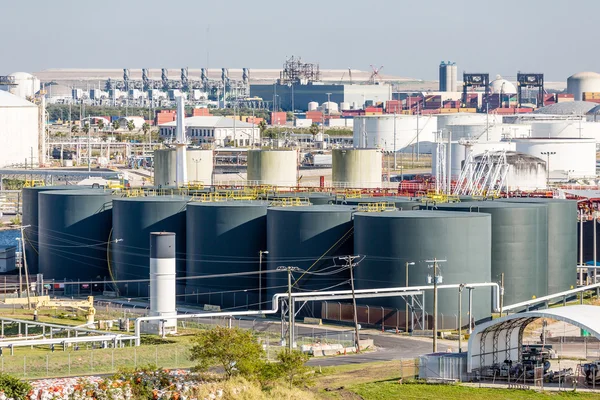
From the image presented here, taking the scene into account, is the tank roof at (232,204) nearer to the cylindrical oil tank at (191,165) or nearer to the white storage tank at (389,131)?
the cylindrical oil tank at (191,165)

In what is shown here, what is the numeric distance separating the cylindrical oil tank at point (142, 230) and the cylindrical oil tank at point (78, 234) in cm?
299

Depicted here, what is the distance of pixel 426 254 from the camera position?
56.8 meters

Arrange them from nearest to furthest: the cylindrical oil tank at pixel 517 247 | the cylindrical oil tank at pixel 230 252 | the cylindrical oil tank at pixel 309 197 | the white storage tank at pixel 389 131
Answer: the cylindrical oil tank at pixel 517 247, the cylindrical oil tank at pixel 230 252, the cylindrical oil tank at pixel 309 197, the white storage tank at pixel 389 131

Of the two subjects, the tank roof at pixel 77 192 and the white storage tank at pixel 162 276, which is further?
the tank roof at pixel 77 192

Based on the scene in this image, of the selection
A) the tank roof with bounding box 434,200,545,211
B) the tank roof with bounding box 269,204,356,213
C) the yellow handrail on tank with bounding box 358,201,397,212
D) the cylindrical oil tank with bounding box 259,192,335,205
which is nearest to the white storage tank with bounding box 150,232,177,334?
the tank roof with bounding box 269,204,356,213

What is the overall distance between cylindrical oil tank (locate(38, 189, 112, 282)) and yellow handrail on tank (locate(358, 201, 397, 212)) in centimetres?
1493

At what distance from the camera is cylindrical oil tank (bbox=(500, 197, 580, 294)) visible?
66.8 m

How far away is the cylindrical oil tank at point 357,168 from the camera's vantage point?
85.6 metres

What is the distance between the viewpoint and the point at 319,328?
184ft

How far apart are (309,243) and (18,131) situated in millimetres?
95427

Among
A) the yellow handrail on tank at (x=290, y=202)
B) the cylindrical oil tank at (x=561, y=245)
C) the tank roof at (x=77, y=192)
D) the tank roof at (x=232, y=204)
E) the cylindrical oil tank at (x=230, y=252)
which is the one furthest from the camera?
the tank roof at (x=77, y=192)

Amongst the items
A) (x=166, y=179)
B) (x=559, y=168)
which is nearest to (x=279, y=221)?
(x=166, y=179)

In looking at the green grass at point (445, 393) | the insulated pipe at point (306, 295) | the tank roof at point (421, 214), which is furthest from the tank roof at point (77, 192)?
the green grass at point (445, 393)

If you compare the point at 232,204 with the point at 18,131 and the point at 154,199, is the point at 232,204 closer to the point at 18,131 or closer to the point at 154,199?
the point at 154,199
